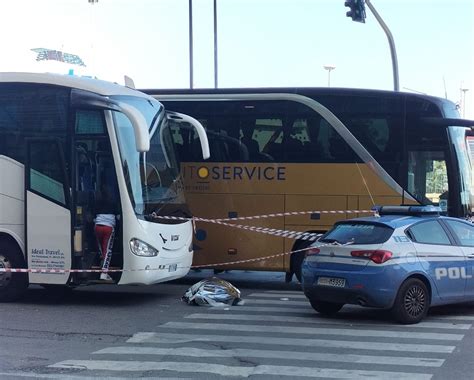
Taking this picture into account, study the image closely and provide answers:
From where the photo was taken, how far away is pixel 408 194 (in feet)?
45.2

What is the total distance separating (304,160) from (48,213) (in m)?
5.13

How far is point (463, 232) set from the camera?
1134 cm

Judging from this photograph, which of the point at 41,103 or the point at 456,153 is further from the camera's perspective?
the point at 456,153

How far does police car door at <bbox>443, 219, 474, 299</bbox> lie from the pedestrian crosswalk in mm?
539

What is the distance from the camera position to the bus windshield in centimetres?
1199

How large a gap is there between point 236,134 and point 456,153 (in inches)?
170

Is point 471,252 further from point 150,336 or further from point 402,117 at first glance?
point 150,336

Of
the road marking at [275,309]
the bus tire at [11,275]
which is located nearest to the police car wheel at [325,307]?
the road marking at [275,309]

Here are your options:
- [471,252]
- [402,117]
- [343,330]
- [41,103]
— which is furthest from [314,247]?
[41,103]

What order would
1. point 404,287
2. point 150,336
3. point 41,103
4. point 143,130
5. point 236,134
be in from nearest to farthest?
point 150,336, point 404,287, point 143,130, point 41,103, point 236,134

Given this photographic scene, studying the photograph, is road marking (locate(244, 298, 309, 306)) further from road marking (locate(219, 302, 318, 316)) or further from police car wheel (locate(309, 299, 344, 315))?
police car wheel (locate(309, 299, 344, 315))

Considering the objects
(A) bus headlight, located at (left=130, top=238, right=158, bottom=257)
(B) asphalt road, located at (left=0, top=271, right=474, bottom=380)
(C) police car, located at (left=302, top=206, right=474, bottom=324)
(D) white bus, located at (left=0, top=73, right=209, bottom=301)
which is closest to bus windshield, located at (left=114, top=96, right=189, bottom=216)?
(D) white bus, located at (left=0, top=73, right=209, bottom=301)

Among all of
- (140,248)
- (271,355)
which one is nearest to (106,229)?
(140,248)

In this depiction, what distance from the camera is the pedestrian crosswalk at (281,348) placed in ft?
24.8
